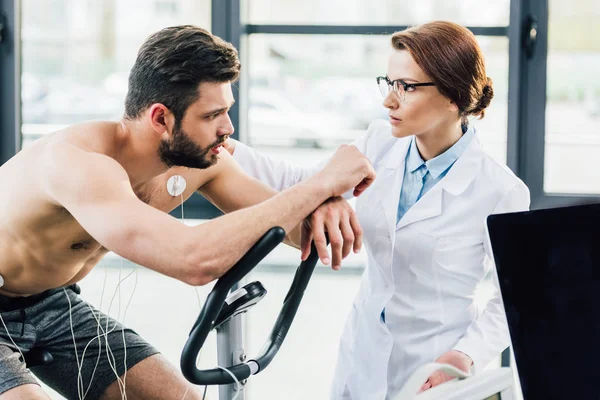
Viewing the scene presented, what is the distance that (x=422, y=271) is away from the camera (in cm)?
181

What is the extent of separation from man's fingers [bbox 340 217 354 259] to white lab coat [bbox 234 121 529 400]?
0.30m

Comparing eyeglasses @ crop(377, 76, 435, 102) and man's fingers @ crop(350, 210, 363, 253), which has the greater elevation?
eyeglasses @ crop(377, 76, 435, 102)

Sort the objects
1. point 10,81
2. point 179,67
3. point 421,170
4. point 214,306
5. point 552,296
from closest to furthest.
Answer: point 552,296, point 214,306, point 179,67, point 421,170, point 10,81

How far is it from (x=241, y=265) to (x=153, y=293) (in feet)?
7.96

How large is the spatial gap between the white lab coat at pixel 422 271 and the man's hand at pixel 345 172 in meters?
0.26

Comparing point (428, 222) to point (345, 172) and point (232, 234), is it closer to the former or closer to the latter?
point (345, 172)

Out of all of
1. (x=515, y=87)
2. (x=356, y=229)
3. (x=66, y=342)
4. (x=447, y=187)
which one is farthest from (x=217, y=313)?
(x=515, y=87)

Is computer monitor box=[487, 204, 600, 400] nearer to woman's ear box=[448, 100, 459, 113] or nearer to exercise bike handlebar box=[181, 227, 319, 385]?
exercise bike handlebar box=[181, 227, 319, 385]

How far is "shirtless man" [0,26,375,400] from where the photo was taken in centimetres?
138

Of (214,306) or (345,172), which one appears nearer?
(214,306)

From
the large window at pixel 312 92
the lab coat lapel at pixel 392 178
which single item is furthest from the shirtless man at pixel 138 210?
the large window at pixel 312 92

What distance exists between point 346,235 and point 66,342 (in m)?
0.87

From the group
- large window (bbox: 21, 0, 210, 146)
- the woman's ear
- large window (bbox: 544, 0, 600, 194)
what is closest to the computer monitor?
the woman's ear

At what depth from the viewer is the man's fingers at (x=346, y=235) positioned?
150 centimetres
